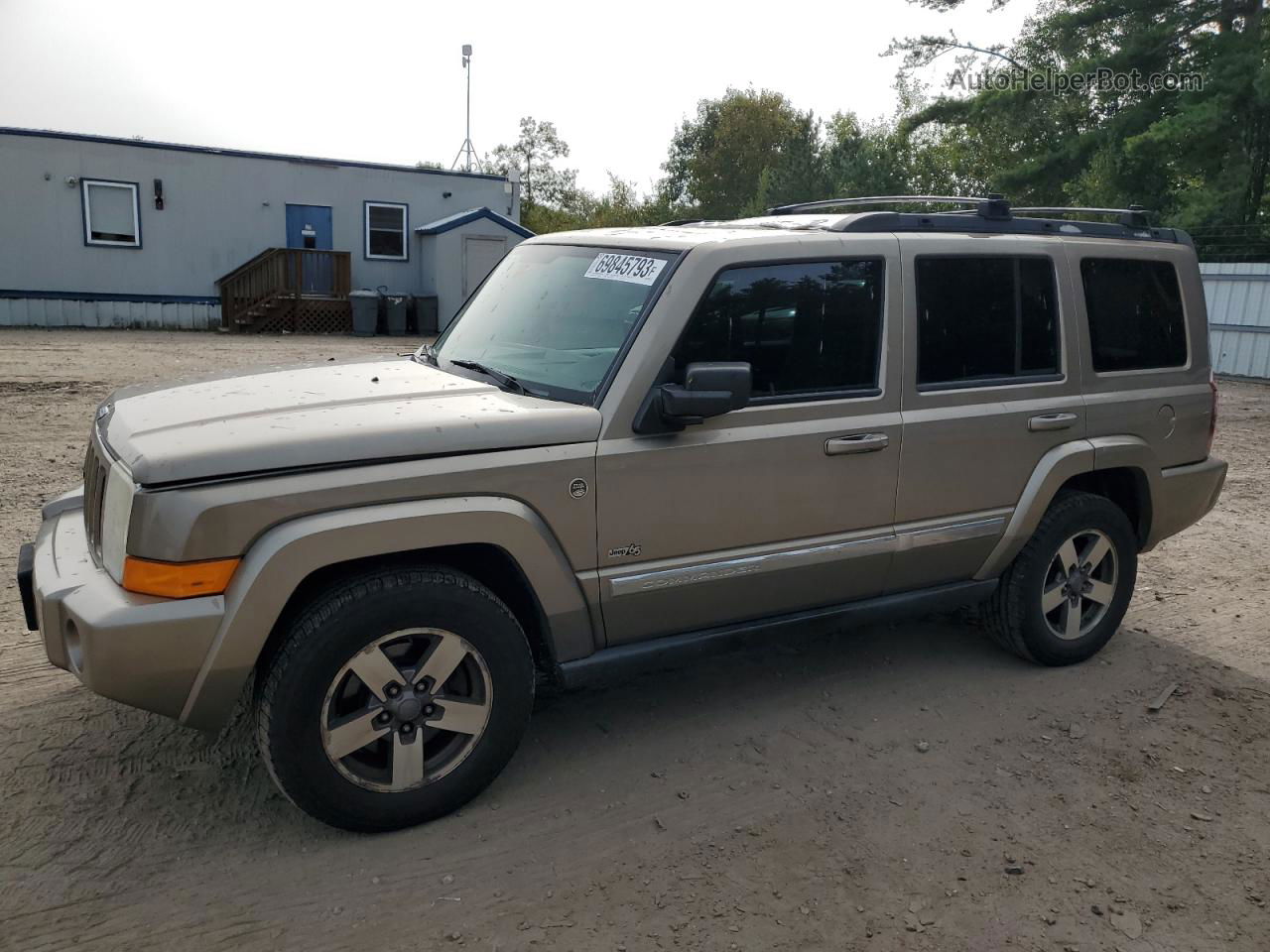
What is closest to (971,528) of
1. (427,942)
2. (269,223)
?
(427,942)

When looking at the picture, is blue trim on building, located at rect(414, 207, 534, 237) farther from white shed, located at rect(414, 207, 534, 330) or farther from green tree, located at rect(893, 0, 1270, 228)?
green tree, located at rect(893, 0, 1270, 228)

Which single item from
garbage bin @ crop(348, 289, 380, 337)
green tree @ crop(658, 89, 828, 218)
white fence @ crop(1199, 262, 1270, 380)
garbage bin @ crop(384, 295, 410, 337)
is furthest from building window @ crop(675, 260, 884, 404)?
green tree @ crop(658, 89, 828, 218)

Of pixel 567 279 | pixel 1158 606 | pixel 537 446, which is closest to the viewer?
pixel 537 446

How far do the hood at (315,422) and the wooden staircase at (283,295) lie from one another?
20950mm

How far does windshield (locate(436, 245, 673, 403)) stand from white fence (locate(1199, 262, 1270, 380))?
53.1 ft

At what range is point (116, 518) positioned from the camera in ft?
10.3

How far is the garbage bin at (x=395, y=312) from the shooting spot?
24453 mm

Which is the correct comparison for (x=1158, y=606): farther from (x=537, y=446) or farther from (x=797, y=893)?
(x=537, y=446)

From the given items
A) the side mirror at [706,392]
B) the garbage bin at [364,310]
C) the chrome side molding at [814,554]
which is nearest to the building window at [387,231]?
the garbage bin at [364,310]

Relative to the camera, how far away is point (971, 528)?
4.44m

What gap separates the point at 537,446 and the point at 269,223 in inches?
900

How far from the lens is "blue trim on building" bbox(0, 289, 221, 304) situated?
22189 millimetres

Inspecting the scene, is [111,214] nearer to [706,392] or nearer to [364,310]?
[364,310]

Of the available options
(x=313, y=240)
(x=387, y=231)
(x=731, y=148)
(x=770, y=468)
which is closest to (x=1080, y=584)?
(x=770, y=468)
